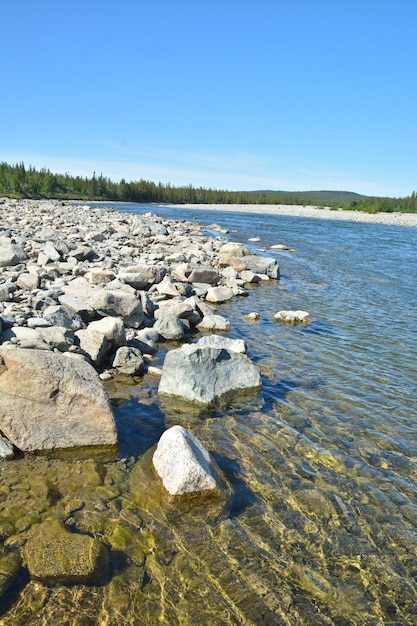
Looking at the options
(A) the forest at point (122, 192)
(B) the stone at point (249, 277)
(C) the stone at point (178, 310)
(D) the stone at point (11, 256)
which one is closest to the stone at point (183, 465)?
(C) the stone at point (178, 310)

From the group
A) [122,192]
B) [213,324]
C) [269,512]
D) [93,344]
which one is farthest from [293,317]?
[122,192]

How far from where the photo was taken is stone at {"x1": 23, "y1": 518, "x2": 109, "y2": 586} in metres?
3.89

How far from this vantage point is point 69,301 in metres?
10.3

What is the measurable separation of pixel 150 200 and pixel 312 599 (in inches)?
5320

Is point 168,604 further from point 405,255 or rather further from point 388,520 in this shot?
point 405,255

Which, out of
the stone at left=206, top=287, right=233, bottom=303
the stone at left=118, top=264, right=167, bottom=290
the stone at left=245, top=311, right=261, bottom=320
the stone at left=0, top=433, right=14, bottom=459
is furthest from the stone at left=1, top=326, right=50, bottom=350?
the stone at left=206, top=287, right=233, bottom=303

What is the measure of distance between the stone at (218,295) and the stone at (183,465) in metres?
10.0

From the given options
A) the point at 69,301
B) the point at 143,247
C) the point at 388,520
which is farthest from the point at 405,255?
the point at 388,520

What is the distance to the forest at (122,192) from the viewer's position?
302 feet

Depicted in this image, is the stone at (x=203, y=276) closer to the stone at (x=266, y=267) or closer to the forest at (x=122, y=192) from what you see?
the stone at (x=266, y=267)

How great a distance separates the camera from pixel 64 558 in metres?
4.04

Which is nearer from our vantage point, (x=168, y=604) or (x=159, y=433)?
(x=168, y=604)

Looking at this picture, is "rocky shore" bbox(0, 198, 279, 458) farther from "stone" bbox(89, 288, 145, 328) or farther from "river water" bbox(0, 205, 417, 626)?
"river water" bbox(0, 205, 417, 626)

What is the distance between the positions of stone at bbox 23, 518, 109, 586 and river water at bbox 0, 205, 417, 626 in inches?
3.6
